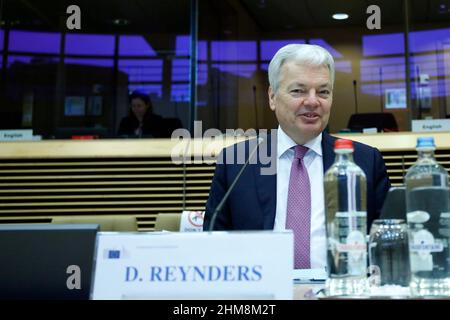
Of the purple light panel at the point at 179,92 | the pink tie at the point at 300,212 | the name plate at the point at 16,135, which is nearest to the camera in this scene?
the pink tie at the point at 300,212

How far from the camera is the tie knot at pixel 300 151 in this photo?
81.4 inches

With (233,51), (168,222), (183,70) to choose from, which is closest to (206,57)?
(183,70)

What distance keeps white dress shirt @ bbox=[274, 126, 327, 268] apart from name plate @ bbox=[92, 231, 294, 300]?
0.78 meters

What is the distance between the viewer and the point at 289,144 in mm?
2129

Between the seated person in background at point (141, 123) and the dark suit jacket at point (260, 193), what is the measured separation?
13.1 feet

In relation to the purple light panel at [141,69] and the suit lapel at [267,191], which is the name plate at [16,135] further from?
the suit lapel at [267,191]

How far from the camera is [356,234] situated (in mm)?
1152

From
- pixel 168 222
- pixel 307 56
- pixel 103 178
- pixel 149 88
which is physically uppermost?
pixel 149 88

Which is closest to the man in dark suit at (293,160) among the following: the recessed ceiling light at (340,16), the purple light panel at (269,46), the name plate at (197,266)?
the name plate at (197,266)

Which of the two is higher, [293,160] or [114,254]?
[293,160]

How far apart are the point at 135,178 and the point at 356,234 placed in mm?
4413

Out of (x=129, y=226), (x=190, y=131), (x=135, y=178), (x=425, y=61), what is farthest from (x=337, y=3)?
(x=129, y=226)

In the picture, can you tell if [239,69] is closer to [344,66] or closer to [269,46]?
[269,46]

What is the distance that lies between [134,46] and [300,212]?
8.28 m
